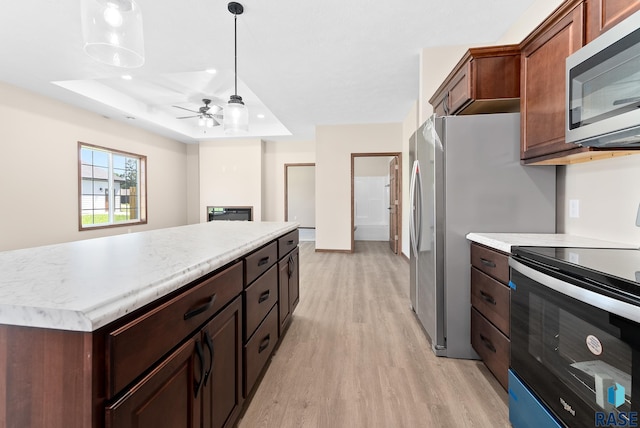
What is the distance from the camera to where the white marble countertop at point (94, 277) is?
57 centimetres

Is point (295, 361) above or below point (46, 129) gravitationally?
below

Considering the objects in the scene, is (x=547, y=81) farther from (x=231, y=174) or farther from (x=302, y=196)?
(x=302, y=196)

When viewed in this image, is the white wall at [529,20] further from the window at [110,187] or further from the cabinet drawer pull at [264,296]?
the window at [110,187]

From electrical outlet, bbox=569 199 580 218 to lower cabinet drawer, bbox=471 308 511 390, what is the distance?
85 cm

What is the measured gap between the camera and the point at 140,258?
40.4 inches

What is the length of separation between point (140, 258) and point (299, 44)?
9.05 feet

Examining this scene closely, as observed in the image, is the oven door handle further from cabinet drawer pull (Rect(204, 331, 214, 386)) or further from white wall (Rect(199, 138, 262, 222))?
white wall (Rect(199, 138, 262, 222))

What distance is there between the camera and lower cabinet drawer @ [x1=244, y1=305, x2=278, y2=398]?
1.42 m

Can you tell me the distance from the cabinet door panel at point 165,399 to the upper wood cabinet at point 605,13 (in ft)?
6.88

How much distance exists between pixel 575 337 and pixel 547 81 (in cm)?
140

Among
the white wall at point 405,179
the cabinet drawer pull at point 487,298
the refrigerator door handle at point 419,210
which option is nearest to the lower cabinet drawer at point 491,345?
the cabinet drawer pull at point 487,298

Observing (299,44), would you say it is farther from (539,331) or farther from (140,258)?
(539,331)

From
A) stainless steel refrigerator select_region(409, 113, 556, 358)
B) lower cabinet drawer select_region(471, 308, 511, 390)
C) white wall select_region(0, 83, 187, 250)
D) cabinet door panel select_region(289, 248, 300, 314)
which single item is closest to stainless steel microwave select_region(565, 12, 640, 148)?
stainless steel refrigerator select_region(409, 113, 556, 358)

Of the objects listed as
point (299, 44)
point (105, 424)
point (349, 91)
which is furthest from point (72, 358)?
point (349, 91)
